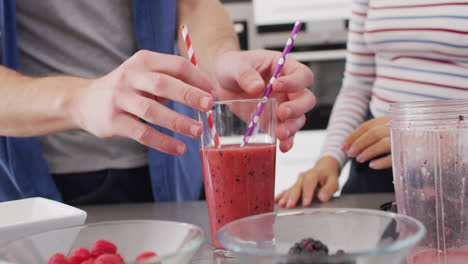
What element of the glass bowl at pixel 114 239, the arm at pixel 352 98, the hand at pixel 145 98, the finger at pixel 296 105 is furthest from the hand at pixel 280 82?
the arm at pixel 352 98

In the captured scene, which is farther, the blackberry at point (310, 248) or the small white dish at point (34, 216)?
the small white dish at point (34, 216)

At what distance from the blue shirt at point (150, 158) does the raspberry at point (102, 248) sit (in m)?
0.75

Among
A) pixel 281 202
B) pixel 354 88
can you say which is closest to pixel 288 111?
pixel 281 202

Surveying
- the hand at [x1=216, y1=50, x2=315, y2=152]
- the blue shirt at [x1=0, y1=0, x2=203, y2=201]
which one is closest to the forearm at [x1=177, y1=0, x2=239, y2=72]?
the blue shirt at [x1=0, y1=0, x2=203, y2=201]

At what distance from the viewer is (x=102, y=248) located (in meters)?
0.57

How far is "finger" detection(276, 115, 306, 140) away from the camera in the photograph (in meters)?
0.87

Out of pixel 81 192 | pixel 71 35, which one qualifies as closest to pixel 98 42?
pixel 71 35

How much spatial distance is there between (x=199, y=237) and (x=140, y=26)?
3.12ft

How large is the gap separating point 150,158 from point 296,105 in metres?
0.61

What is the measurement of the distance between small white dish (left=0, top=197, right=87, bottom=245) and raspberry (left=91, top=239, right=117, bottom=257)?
10 centimetres

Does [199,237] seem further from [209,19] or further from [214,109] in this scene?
[209,19]

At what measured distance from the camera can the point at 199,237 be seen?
0.51 meters

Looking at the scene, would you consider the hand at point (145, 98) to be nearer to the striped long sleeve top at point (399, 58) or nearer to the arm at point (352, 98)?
the arm at point (352, 98)

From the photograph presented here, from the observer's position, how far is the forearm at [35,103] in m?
0.81
